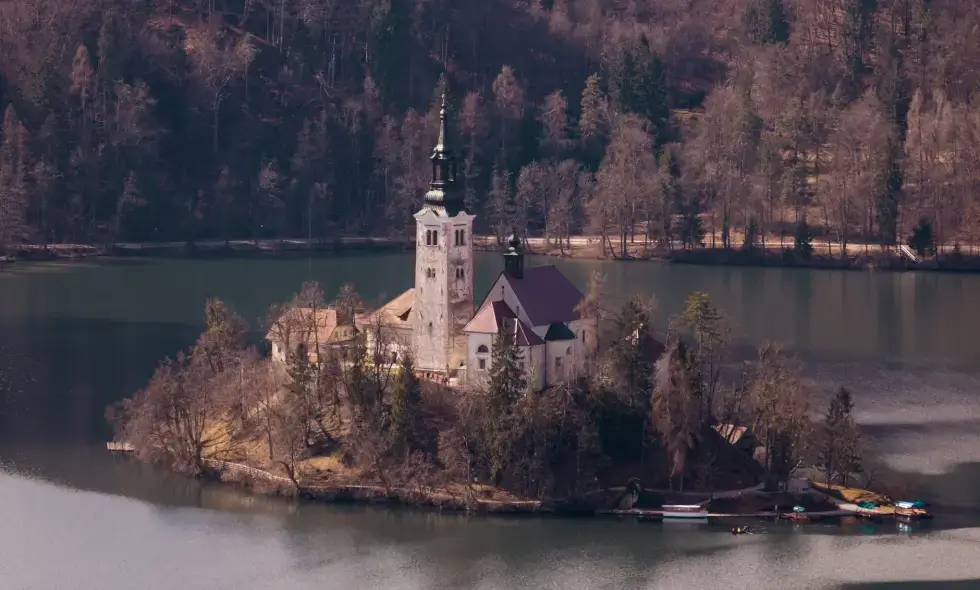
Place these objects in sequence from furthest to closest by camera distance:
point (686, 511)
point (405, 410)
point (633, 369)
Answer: point (633, 369) → point (405, 410) → point (686, 511)

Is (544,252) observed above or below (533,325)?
above

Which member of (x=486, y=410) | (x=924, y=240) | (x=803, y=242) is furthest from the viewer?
(x=803, y=242)

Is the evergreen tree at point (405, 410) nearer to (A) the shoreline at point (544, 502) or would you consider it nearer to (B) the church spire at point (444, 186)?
(A) the shoreline at point (544, 502)

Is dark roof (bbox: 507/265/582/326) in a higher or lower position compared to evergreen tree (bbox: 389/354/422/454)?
higher

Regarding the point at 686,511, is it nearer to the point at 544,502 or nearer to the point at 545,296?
the point at 544,502

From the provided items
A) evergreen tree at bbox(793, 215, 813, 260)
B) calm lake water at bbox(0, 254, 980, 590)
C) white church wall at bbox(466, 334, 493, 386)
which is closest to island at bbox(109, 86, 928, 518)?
white church wall at bbox(466, 334, 493, 386)

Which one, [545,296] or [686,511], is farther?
[545,296]

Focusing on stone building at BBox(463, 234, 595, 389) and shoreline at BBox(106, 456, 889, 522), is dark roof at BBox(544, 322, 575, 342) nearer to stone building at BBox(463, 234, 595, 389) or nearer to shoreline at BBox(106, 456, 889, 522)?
stone building at BBox(463, 234, 595, 389)

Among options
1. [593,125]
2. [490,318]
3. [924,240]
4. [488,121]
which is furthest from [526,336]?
[488,121]

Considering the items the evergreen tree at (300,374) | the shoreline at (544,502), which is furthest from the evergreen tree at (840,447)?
the evergreen tree at (300,374)
